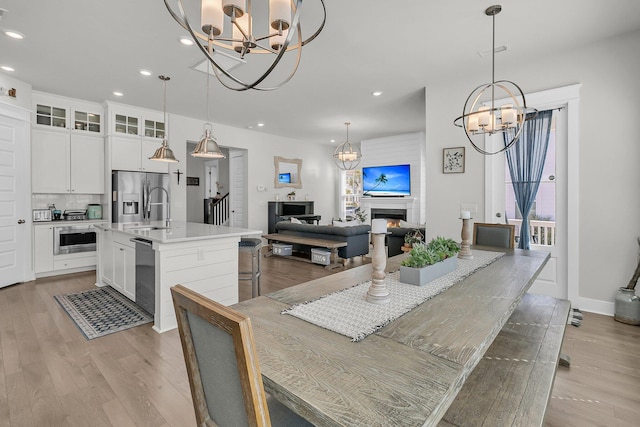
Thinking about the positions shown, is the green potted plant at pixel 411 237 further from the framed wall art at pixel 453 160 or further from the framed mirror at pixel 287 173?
the framed mirror at pixel 287 173

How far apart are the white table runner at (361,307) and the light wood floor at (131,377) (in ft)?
3.52

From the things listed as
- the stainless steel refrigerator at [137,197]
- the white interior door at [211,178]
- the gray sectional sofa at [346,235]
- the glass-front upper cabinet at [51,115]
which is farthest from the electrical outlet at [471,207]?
the white interior door at [211,178]

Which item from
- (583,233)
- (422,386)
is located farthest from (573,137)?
→ (422,386)

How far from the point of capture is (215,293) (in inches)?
126

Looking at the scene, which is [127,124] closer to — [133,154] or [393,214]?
[133,154]

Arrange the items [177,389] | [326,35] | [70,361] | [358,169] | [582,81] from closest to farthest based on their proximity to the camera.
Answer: [177,389], [70,361], [326,35], [582,81], [358,169]

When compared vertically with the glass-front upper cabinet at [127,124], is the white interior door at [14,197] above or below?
below

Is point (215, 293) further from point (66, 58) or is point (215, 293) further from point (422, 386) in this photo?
point (66, 58)

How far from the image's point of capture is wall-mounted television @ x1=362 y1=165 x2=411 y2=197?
789 centimetres

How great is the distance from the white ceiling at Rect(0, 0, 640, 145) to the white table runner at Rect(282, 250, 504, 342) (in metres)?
2.36

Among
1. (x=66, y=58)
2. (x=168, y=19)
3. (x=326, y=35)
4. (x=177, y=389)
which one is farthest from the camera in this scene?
(x=66, y=58)

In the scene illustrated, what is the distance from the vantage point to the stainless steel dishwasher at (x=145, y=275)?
2.95m

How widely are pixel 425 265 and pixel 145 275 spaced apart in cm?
275

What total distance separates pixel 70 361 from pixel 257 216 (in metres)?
5.48
